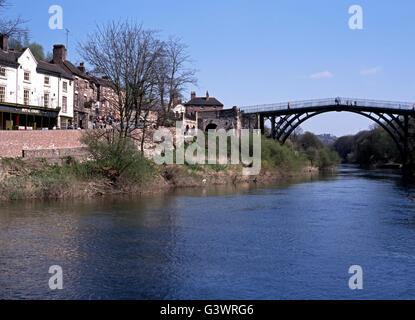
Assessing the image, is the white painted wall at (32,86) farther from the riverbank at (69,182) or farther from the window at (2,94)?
the riverbank at (69,182)

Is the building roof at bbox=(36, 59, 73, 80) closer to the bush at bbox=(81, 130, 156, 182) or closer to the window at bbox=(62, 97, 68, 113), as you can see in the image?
the window at bbox=(62, 97, 68, 113)

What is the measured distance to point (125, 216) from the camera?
62.2 ft

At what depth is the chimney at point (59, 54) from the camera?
48406 mm

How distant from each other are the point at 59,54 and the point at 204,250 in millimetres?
41444

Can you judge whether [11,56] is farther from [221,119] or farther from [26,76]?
[221,119]

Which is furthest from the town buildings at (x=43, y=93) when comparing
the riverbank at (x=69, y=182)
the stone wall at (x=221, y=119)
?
the stone wall at (x=221, y=119)

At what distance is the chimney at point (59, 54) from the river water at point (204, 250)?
2986cm

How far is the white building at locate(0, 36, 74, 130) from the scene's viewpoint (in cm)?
3662

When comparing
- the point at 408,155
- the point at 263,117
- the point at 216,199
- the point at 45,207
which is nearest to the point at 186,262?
the point at 45,207

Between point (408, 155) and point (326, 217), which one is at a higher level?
point (408, 155)

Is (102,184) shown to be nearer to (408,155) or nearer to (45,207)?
(45,207)

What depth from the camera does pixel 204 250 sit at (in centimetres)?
1346

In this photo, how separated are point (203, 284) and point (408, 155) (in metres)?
56.3

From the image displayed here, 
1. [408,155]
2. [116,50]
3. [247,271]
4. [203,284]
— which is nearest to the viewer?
[203,284]
